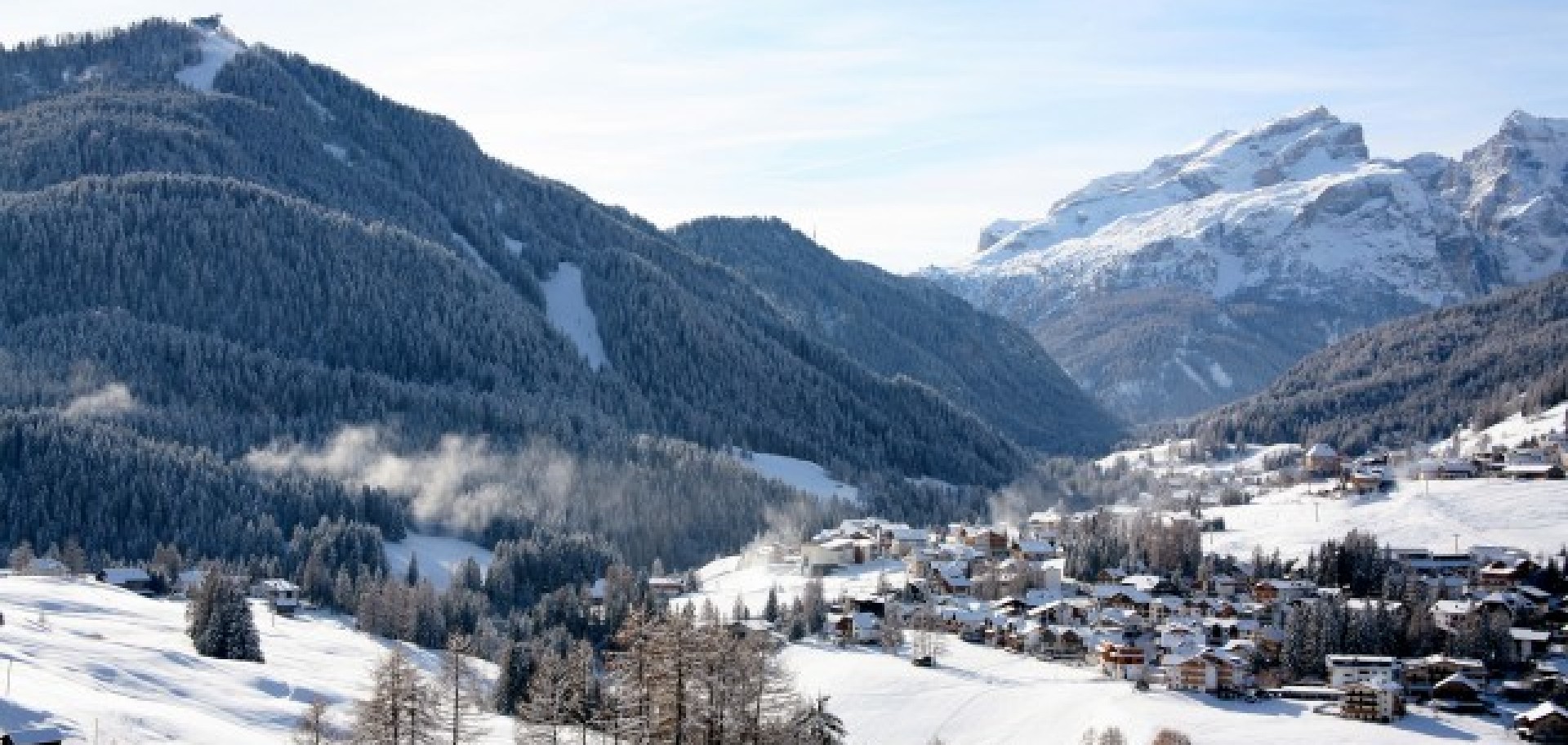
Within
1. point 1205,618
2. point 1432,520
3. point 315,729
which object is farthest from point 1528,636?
point 315,729

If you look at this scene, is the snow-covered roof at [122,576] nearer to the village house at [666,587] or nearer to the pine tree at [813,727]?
the village house at [666,587]

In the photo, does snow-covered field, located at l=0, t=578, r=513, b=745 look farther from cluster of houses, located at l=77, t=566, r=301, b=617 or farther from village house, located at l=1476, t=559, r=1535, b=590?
village house, located at l=1476, t=559, r=1535, b=590

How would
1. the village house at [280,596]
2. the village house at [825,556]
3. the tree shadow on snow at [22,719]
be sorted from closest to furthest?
the tree shadow on snow at [22,719], the village house at [280,596], the village house at [825,556]

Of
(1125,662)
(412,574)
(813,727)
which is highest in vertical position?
(813,727)

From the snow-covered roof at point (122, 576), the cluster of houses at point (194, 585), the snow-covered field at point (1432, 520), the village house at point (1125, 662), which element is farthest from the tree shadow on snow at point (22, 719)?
the snow-covered field at point (1432, 520)

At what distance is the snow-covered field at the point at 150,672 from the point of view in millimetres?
93875

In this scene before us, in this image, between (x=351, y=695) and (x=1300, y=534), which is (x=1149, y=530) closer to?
(x=1300, y=534)

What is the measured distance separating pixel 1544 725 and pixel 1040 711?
27.9 metres

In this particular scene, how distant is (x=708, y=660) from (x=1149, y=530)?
414 ft

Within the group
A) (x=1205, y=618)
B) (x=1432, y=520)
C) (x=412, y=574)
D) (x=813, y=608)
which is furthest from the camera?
(x=412, y=574)

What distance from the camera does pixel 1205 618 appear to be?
480ft

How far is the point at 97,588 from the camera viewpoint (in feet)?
496

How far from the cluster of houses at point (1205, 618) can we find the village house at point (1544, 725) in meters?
0.12

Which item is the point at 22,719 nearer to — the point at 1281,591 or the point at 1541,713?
the point at 1541,713
